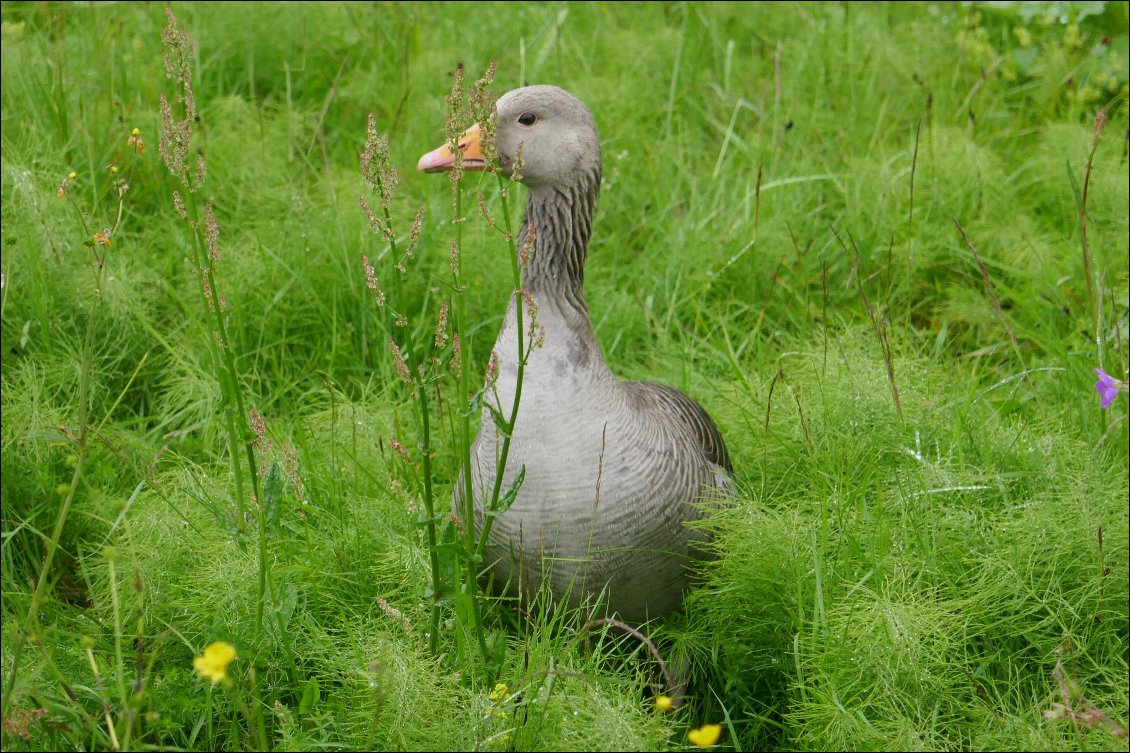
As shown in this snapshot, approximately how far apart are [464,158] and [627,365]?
4.64 ft

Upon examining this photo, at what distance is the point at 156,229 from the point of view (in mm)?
4578

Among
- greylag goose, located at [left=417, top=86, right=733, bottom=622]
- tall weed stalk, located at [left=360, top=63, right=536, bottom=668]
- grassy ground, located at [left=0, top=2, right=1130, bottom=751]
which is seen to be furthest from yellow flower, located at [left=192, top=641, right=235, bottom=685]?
greylag goose, located at [left=417, top=86, right=733, bottom=622]

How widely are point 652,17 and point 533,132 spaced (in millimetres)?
3137

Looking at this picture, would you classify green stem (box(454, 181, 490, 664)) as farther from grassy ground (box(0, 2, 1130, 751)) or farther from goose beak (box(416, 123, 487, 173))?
goose beak (box(416, 123, 487, 173))

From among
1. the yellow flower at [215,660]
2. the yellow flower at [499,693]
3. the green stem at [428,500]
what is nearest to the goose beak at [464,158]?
the green stem at [428,500]

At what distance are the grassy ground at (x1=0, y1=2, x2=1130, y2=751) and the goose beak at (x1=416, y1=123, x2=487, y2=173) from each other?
462mm

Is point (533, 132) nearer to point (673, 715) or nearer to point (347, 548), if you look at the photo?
point (347, 548)

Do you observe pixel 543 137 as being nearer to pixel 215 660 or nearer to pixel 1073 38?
pixel 215 660

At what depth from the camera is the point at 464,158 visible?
10.4ft

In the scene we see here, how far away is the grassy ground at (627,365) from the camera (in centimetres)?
263

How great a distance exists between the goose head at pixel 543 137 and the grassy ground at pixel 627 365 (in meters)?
0.52

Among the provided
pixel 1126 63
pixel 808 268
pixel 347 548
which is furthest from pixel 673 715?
pixel 1126 63

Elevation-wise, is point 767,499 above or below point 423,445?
below

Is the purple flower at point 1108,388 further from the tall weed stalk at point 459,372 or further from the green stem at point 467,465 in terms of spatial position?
the green stem at point 467,465
